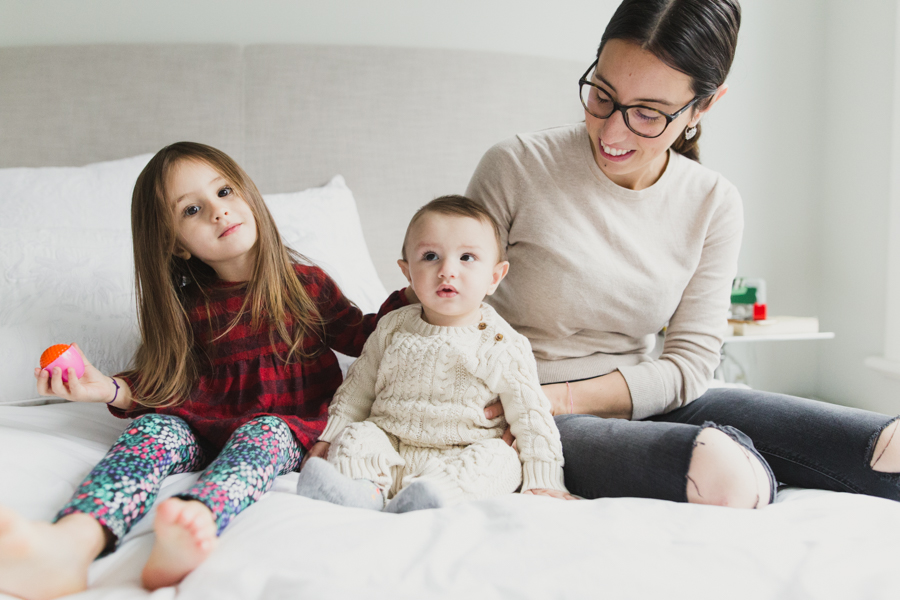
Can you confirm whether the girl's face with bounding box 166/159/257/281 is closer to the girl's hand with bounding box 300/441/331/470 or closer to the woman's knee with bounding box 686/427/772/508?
the girl's hand with bounding box 300/441/331/470

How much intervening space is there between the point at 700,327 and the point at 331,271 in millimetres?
867

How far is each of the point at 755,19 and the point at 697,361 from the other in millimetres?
Result: 1836

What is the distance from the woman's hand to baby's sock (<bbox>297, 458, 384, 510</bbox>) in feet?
0.85

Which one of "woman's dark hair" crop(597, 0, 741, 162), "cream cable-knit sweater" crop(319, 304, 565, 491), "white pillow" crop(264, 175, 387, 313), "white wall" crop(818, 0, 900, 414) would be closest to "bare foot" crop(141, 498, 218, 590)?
"cream cable-knit sweater" crop(319, 304, 565, 491)

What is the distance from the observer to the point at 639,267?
4.09 ft

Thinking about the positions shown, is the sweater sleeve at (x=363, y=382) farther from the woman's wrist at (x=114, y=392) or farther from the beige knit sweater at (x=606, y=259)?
the woman's wrist at (x=114, y=392)

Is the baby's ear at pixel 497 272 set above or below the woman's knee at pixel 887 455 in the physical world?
above

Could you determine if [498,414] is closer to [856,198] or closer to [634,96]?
[634,96]

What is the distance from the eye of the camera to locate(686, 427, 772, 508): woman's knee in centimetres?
82

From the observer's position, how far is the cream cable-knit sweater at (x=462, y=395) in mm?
998

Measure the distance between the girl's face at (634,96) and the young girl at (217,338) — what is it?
52 cm

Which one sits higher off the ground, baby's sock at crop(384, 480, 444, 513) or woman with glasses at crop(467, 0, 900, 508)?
woman with glasses at crop(467, 0, 900, 508)

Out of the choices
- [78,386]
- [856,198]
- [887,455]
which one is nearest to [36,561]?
[78,386]

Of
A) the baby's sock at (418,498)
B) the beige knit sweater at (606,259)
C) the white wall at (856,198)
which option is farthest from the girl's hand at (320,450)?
the white wall at (856,198)
